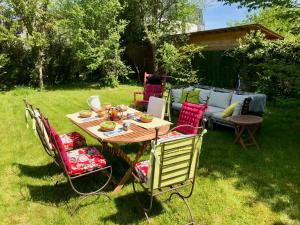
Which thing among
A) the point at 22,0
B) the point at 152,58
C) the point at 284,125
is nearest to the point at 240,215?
the point at 284,125

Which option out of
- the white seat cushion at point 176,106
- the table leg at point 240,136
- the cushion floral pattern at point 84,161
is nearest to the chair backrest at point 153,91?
the white seat cushion at point 176,106

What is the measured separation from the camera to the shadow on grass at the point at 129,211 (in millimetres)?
3666

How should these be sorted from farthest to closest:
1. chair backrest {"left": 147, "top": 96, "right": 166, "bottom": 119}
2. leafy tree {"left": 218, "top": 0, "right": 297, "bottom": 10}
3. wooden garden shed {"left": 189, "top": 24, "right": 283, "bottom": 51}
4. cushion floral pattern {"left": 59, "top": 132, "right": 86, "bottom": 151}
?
wooden garden shed {"left": 189, "top": 24, "right": 283, "bottom": 51}
leafy tree {"left": 218, "top": 0, "right": 297, "bottom": 10}
chair backrest {"left": 147, "top": 96, "right": 166, "bottom": 119}
cushion floral pattern {"left": 59, "top": 132, "right": 86, "bottom": 151}

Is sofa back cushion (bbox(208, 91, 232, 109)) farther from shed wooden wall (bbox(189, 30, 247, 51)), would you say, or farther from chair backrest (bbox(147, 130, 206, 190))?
shed wooden wall (bbox(189, 30, 247, 51))

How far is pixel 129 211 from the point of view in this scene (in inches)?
151

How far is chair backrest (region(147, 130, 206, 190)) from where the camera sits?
10.1 feet

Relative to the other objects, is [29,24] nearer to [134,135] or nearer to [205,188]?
[134,135]

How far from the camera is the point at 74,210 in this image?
380 centimetres

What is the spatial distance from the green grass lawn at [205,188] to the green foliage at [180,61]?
7.17 metres

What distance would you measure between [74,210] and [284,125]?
596cm

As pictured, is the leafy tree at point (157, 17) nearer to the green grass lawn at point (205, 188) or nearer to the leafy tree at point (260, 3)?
the leafy tree at point (260, 3)

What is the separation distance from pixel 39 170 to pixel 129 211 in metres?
2.04

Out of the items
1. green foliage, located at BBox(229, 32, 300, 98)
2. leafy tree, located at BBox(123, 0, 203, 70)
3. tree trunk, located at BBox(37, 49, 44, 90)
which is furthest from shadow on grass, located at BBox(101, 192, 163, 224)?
leafy tree, located at BBox(123, 0, 203, 70)

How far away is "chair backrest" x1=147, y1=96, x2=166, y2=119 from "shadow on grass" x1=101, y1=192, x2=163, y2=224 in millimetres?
1667
